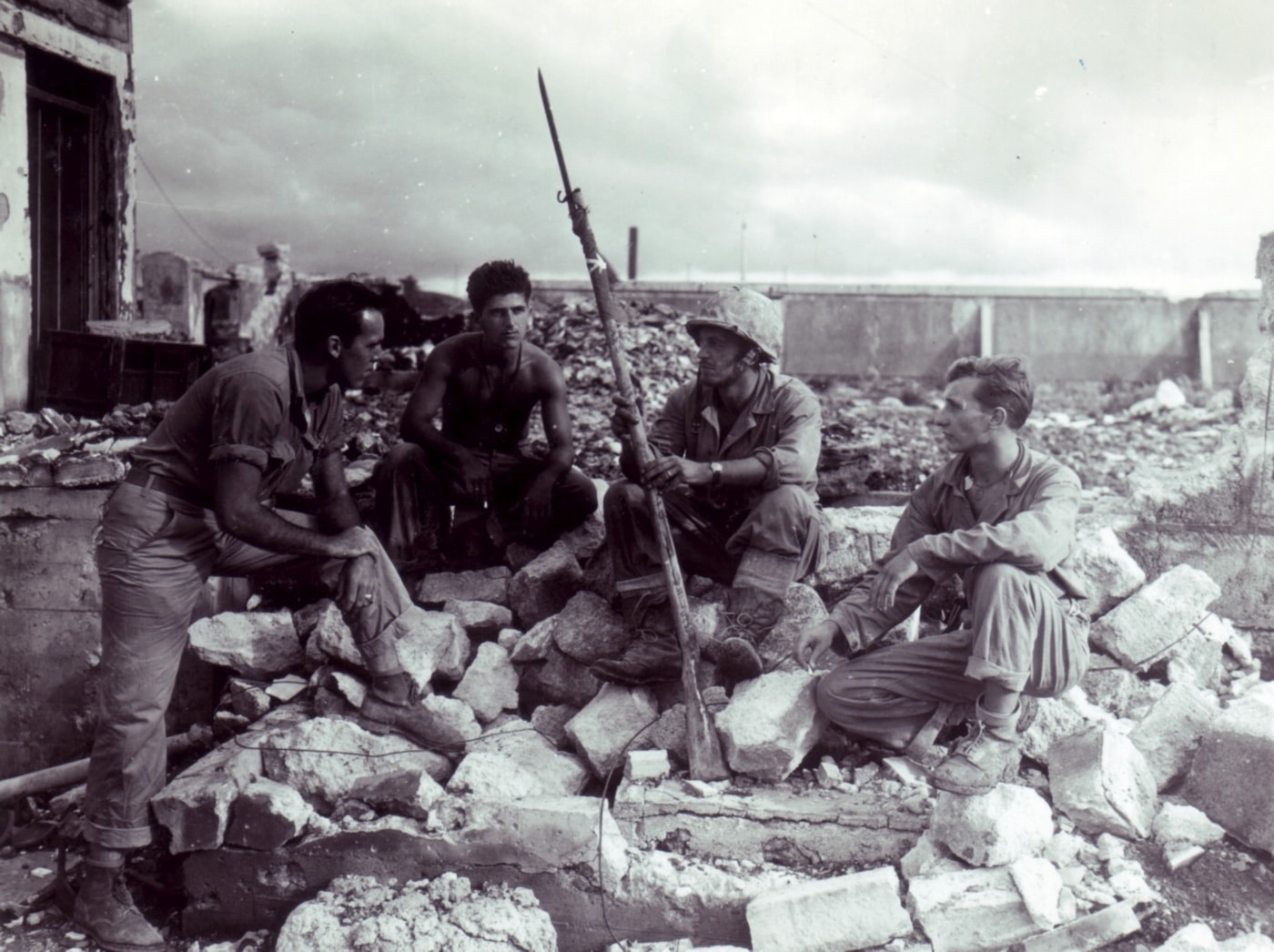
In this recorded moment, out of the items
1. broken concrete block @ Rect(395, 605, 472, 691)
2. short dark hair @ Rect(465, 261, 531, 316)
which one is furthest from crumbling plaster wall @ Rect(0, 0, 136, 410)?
broken concrete block @ Rect(395, 605, 472, 691)

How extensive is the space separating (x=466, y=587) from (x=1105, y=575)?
10.0 feet

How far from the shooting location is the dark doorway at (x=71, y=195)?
7578mm

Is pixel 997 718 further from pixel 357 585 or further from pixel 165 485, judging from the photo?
pixel 165 485

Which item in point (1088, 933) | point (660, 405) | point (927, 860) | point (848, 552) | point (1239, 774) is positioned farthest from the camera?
point (660, 405)

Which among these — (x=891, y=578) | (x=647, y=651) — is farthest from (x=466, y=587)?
(x=891, y=578)

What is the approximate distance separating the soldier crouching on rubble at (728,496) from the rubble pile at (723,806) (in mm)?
172

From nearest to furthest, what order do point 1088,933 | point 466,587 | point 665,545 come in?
point 1088,933
point 665,545
point 466,587

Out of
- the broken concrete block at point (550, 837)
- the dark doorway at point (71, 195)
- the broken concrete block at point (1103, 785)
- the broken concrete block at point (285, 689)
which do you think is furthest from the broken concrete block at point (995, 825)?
the dark doorway at point (71, 195)

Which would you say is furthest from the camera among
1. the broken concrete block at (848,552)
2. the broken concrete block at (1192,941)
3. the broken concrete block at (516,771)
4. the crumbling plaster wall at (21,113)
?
the crumbling plaster wall at (21,113)

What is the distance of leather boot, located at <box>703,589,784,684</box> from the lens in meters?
4.15

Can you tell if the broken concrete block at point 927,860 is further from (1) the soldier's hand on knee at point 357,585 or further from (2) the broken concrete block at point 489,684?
(1) the soldier's hand on knee at point 357,585

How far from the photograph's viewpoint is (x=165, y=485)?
12.6 ft

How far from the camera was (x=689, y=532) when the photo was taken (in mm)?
4566

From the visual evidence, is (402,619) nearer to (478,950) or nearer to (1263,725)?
(478,950)
